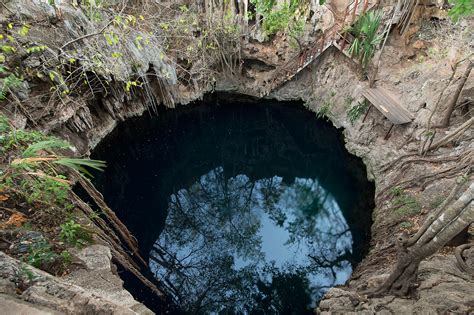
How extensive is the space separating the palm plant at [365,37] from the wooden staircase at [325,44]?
0.41 meters

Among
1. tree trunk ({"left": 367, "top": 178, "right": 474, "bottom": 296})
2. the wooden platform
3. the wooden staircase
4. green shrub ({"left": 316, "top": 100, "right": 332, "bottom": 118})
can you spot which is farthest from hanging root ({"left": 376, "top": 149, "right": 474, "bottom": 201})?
the wooden staircase

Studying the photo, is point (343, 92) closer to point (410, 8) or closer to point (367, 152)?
point (367, 152)

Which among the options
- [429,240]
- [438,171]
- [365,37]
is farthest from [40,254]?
[365,37]

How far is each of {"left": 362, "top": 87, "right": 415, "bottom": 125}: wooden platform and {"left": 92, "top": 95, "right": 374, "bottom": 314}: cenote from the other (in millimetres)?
1819

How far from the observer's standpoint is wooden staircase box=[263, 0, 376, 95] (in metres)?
10.6

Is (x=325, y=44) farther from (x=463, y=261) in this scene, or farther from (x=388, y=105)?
(x=463, y=261)

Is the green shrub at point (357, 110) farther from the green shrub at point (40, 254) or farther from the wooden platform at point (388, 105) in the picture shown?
the green shrub at point (40, 254)

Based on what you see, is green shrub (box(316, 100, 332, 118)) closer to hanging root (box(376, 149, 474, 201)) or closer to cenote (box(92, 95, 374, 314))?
cenote (box(92, 95, 374, 314))

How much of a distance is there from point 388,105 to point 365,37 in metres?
2.47

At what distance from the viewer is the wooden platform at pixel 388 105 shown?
27.7 feet

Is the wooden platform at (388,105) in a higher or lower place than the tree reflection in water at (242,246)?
higher

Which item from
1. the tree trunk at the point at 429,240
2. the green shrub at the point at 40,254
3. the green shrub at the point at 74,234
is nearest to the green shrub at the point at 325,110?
the tree trunk at the point at 429,240

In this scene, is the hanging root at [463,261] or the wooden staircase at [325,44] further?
the wooden staircase at [325,44]

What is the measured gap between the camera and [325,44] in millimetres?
10977
